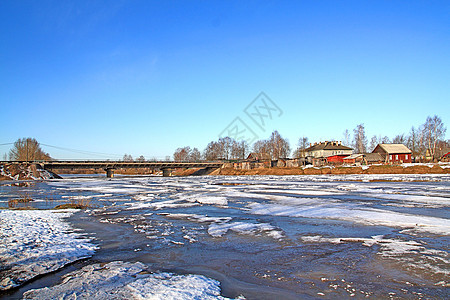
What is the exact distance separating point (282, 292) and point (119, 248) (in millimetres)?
4639

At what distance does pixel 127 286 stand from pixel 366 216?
986 centimetres

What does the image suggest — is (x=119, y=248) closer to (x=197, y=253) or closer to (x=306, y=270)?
(x=197, y=253)

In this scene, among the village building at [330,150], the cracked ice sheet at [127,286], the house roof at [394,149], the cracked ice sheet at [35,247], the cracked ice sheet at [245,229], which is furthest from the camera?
the village building at [330,150]

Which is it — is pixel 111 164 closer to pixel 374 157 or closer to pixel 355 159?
pixel 355 159

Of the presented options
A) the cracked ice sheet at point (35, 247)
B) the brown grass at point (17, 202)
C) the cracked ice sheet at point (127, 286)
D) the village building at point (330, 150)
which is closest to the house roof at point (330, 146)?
the village building at point (330, 150)

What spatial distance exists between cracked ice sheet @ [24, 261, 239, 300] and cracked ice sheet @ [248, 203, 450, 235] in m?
7.64

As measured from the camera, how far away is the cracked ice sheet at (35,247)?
5707mm

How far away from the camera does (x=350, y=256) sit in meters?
6.66

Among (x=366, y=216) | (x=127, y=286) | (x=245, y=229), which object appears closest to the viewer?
(x=127, y=286)

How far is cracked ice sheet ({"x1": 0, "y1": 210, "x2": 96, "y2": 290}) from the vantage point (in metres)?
5.71

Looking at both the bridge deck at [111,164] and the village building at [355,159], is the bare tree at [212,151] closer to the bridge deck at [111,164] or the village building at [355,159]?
the bridge deck at [111,164]

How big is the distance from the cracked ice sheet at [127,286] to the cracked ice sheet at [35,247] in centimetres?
85

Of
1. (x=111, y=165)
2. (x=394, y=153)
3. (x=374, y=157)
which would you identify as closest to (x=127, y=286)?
(x=111, y=165)

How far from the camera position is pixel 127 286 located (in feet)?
16.3
